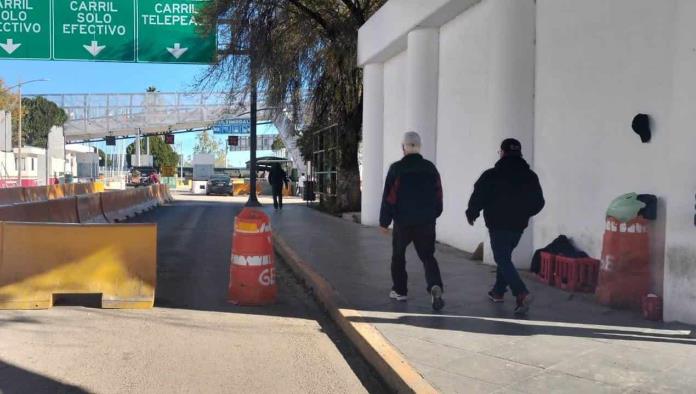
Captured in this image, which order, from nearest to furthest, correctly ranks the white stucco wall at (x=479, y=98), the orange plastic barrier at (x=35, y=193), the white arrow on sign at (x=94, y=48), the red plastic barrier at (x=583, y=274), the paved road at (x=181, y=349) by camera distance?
the paved road at (x=181, y=349), the red plastic barrier at (x=583, y=274), the white stucco wall at (x=479, y=98), the white arrow on sign at (x=94, y=48), the orange plastic barrier at (x=35, y=193)

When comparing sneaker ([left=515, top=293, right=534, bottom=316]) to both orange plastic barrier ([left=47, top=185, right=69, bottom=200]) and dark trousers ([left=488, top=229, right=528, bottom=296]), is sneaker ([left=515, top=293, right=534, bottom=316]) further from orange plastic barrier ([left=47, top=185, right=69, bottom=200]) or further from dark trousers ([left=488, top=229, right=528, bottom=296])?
orange plastic barrier ([left=47, top=185, right=69, bottom=200])

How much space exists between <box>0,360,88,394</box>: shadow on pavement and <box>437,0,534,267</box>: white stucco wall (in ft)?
20.6

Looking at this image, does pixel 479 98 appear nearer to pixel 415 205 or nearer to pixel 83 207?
pixel 415 205

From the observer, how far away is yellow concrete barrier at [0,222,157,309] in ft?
23.2

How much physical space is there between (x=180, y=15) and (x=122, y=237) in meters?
14.7

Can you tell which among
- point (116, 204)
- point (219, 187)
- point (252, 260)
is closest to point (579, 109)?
point (252, 260)

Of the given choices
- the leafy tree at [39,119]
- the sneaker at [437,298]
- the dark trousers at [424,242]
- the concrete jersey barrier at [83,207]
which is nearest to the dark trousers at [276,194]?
the concrete jersey barrier at [83,207]

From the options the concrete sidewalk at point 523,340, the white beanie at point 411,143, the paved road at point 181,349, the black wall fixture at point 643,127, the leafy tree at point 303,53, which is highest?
the leafy tree at point 303,53

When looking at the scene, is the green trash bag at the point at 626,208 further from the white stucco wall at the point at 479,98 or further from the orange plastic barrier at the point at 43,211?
the orange plastic barrier at the point at 43,211

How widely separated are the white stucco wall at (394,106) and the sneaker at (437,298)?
782cm

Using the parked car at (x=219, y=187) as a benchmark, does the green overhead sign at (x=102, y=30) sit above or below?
above

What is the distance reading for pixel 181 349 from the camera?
571cm

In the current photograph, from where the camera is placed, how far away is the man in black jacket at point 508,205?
6.37 m

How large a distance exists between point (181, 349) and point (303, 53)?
15905mm
